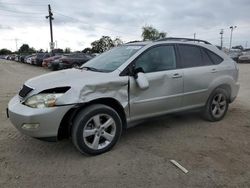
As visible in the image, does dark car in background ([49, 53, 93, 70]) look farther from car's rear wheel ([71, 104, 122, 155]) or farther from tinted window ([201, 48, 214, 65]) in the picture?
car's rear wheel ([71, 104, 122, 155])

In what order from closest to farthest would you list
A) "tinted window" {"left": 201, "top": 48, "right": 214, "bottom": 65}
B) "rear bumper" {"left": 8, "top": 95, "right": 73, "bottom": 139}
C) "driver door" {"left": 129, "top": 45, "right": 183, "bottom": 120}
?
"rear bumper" {"left": 8, "top": 95, "right": 73, "bottom": 139}, "driver door" {"left": 129, "top": 45, "right": 183, "bottom": 120}, "tinted window" {"left": 201, "top": 48, "right": 214, "bottom": 65}

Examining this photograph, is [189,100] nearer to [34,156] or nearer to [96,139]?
[96,139]

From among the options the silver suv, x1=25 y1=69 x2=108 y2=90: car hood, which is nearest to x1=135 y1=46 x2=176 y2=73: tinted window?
the silver suv

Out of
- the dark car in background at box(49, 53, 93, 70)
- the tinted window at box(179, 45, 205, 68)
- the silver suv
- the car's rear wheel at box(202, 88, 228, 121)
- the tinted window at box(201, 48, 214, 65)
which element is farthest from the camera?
the dark car in background at box(49, 53, 93, 70)

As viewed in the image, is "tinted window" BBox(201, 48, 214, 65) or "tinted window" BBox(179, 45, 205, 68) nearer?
"tinted window" BBox(179, 45, 205, 68)

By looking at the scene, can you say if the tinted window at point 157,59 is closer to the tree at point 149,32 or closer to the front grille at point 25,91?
the front grille at point 25,91

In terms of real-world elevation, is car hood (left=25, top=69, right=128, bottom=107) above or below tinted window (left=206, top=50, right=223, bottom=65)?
below

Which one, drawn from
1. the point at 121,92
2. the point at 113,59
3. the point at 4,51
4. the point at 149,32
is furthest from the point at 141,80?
the point at 4,51

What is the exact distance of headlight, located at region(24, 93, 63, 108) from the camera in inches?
141

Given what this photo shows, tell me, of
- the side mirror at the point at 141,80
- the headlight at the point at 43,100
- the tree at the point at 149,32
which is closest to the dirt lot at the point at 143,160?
the headlight at the point at 43,100

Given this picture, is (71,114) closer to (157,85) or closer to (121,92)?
(121,92)

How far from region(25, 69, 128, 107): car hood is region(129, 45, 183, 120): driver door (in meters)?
0.20

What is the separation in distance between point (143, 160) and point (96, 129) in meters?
0.79

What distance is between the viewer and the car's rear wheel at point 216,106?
17.5 ft
